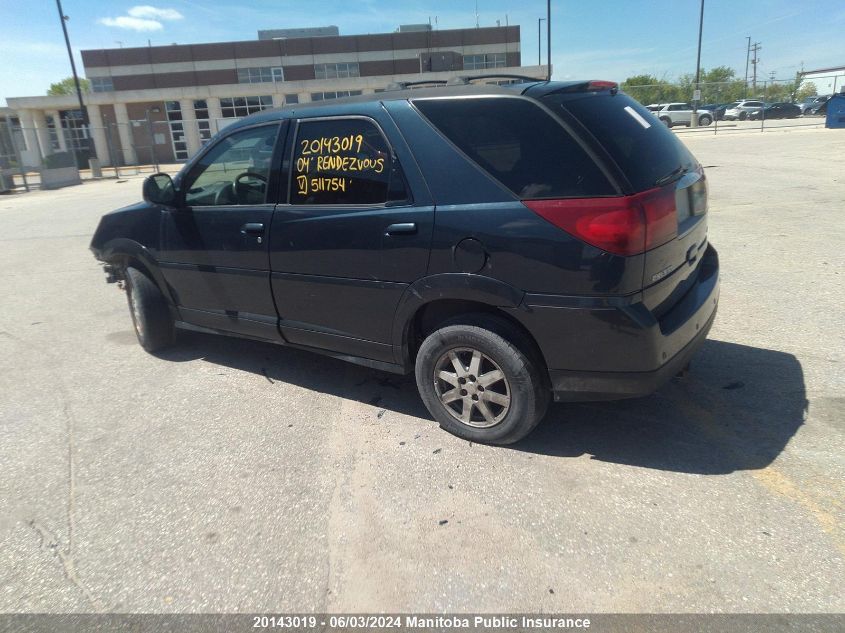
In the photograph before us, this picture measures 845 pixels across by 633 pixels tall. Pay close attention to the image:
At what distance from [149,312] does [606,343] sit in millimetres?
3763

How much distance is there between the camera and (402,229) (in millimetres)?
3266

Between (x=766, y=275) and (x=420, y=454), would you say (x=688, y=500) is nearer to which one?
(x=420, y=454)

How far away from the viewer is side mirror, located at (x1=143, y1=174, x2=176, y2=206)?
4.46 metres

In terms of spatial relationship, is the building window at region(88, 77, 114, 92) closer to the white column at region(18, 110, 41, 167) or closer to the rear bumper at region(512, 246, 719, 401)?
the white column at region(18, 110, 41, 167)

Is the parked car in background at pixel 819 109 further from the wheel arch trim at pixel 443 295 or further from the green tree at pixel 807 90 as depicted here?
the wheel arch trim at pixel 443 295

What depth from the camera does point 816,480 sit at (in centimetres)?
289

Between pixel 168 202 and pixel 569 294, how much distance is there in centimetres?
312

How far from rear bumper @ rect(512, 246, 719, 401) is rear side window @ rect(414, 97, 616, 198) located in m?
0.54

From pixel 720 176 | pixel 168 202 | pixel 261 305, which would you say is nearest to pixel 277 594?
pixel 261 305

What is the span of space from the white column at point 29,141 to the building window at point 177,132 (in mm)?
8312

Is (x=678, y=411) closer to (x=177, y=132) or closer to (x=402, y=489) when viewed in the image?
(x=402, y=489)

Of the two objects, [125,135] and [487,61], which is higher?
[487,61]

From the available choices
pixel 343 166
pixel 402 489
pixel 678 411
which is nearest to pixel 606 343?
pixel 678 411

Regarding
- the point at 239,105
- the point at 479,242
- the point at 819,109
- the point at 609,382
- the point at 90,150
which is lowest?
the point at 609,382
